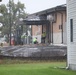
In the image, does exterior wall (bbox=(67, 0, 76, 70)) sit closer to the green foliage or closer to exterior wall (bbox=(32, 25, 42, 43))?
exterior wall (bbox=(32, 25, 42, 43))

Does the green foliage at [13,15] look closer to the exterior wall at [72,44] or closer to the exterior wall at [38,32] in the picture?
the exterior wall at [38,32]

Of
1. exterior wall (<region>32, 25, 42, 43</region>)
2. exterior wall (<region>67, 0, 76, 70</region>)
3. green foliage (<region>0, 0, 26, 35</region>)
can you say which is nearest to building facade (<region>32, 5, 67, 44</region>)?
exterior wall (<region>32, 25, 42, 43</region>)

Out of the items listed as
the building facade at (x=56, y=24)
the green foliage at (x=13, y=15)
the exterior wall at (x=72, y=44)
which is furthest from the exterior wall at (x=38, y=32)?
the exterior wall at (x=72, y=44)

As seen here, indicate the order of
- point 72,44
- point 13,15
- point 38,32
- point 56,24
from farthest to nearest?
point 13,15, point 38,32, point 56,24, point 72,44

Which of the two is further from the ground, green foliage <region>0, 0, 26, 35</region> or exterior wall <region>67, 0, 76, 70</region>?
green foliage <region>0, 0, 26, 35</region>

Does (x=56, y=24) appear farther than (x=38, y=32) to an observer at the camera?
No

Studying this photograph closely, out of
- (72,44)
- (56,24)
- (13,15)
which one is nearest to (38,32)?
(56,24)


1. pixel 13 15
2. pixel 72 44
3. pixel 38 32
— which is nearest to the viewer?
pixel 72 44

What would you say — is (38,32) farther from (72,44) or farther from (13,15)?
(72,44)

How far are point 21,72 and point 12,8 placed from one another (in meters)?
62.4

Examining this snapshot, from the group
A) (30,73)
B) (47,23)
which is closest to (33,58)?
(30,73)

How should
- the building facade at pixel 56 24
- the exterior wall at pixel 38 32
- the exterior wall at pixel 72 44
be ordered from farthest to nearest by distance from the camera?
1. the exterior wall at pixel 38 32
2. the building facade at pixel 56 24
3. the exterior wall at pixel 72 44

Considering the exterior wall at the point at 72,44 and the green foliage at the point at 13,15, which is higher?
the green foliage at the point at 13,15

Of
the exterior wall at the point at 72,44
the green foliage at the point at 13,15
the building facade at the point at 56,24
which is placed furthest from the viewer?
the green foliage at the point at 13,15
